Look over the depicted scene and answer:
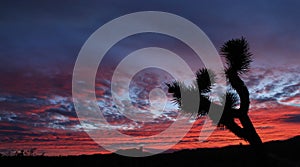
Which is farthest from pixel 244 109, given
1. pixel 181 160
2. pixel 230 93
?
pixel 181 160

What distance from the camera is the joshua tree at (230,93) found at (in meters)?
9.05

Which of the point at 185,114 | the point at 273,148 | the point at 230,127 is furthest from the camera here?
the point at 273,148

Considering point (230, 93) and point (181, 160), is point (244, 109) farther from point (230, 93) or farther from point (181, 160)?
point (181, 160)

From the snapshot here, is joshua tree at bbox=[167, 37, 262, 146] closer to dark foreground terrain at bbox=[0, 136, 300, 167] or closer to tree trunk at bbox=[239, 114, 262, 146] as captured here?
tree trunk at bbox=[239, 114, 262, 146]

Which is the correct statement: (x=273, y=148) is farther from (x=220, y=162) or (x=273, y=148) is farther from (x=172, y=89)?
(x=172, y=89)

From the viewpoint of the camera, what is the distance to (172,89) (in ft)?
32.5

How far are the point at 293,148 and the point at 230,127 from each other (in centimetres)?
596

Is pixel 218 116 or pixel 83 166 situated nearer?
pixel 218 116

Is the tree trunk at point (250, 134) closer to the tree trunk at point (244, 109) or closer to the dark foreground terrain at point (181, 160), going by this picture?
the tree trunk at point (244, 109)

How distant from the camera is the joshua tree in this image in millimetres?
9047

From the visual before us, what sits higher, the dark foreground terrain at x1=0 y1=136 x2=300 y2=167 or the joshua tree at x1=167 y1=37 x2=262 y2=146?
the joshua tree at x1=167 y1=37 x2=262 y2=146

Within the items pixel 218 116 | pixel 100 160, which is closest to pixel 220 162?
pixel 218 116

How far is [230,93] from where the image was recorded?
31.7ft

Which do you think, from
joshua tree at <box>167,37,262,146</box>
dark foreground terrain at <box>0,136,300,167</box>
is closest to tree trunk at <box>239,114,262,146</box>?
joshua tree at <box>167,37,262,146</box>
